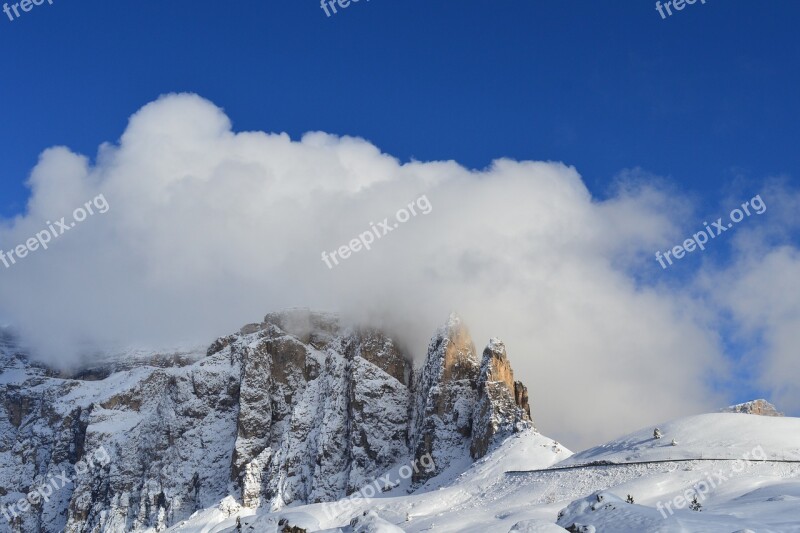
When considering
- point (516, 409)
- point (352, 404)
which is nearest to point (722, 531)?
point (516, 409)

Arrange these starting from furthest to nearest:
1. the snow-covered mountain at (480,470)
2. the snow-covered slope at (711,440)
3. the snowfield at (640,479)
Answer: the snow-covered slope at (711,440) < the snowfield at (640,479) < the snow-covered mountain at (480,470)

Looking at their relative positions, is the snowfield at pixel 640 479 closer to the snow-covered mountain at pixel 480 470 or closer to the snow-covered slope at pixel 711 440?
the snow-covered slope at pixel 711 440

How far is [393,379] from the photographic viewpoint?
200 metres

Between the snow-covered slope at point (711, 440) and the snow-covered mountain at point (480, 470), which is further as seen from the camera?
the snow-covered slope at point (711, 440)

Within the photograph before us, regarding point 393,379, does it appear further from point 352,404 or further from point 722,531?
point 722,531

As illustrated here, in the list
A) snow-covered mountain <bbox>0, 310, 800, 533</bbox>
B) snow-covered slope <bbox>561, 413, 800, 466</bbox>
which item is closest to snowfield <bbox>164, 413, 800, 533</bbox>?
snow-covered slope <bbox>561, 413, 800, 466</bbox>

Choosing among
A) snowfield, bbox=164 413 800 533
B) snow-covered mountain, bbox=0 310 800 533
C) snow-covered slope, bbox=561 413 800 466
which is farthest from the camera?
snow-covered slope, bbox=561 413 800 466

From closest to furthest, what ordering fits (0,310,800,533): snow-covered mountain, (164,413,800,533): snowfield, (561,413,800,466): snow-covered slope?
(0,310,800,533): snow-covered mountain < (164,413,800,533): snowfield < (561,413,800,466): snow-covered slope

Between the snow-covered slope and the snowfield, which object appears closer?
the snowfield

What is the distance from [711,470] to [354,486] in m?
109

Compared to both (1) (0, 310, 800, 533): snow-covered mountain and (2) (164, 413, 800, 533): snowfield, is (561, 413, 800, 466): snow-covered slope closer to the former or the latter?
(2) (164, 413, 800, 533): snowfield

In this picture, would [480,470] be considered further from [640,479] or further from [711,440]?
[640,479]

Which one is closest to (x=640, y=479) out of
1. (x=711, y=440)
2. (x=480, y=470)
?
(x=711, y=440)

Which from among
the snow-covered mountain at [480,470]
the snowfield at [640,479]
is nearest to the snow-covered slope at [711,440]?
the snowfield at [640,479]
